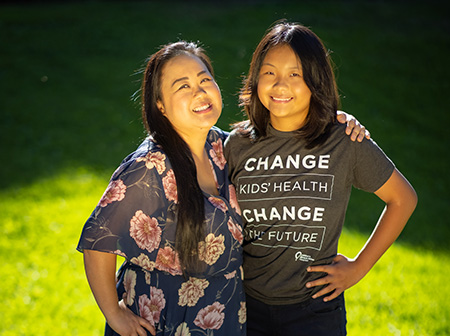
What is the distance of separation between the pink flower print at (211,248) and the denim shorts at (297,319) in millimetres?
306

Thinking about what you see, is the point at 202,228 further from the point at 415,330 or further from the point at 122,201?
the point at 415,330

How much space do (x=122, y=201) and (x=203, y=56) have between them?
0.72m

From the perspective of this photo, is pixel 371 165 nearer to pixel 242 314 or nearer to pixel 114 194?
pixel 242 314

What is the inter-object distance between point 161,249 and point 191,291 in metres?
0.19

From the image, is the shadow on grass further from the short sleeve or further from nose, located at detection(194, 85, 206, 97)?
nose, located at detection(194, 85, 206, 97)

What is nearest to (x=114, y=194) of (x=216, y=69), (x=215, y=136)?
(x=215, y=136)

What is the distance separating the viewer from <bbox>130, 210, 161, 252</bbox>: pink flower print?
1.97 metres

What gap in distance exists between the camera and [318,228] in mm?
2176

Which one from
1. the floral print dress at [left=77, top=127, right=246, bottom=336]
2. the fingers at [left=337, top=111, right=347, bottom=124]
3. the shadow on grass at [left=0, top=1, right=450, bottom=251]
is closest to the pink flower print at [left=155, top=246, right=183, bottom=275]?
the floral print dress at [left=77, top=127, right=246, bottom=336]

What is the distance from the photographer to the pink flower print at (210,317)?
2027 mm

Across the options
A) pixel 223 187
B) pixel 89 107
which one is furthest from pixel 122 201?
pixel 89 107

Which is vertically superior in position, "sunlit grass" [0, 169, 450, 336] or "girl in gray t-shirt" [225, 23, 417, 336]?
"girl in gray t-shirt" [225, 23, 417, 336]

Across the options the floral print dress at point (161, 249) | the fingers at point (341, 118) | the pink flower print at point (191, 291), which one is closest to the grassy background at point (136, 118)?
the fingers at point (341, 118)

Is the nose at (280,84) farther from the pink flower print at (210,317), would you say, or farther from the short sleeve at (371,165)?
the pink flower print at (210,317)
